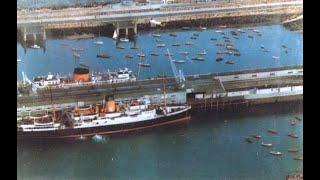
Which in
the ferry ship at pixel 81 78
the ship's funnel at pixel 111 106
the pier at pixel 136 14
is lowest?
the ship's funnel at pixel 111 106

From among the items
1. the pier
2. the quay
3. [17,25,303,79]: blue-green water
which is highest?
the pier

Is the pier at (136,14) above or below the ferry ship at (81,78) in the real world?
above

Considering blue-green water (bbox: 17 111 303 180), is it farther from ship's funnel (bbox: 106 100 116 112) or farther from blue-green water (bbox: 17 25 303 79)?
blue-green water (bbox: 17 25 303 79)

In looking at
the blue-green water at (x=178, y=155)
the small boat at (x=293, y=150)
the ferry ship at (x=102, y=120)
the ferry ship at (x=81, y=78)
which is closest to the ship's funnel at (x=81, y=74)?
the ferry ship at (x=81, y=78)

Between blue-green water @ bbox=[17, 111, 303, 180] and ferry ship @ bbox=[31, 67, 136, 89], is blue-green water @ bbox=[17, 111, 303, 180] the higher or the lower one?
the lower one

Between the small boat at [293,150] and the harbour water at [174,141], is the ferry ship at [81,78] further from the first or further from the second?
the small boat at [293,150]

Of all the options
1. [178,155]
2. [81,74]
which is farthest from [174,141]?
[81,74]

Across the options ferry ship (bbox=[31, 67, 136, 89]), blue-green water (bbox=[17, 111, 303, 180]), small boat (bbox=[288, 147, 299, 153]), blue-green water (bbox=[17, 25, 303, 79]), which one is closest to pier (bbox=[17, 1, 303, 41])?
blue-green water (bbox=[17, 25, 303, 79])
